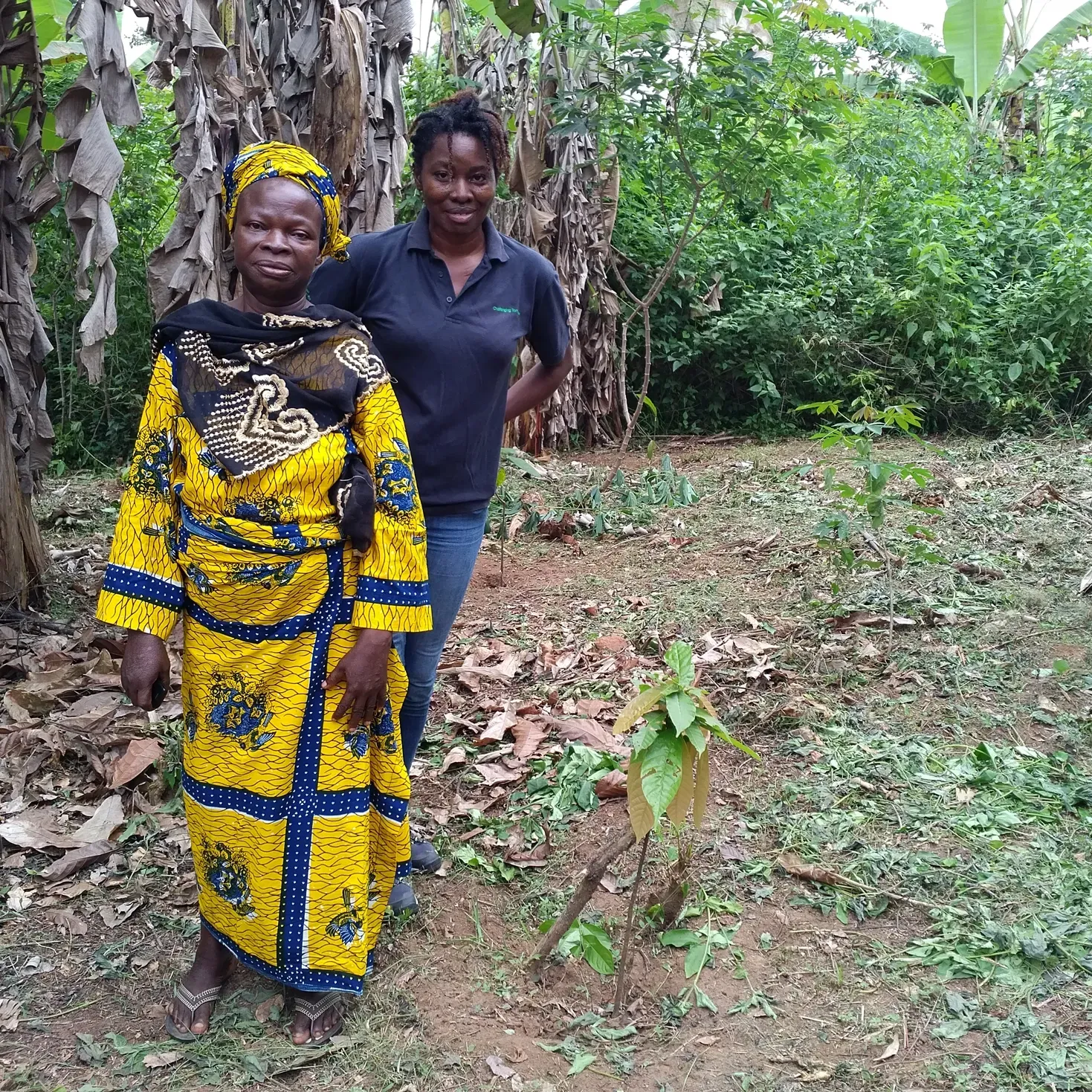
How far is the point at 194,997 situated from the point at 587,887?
941mm

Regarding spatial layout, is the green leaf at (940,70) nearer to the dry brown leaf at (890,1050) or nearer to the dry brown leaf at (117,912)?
the dry brown leaf at (890,1050)

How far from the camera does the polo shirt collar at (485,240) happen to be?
8.11ft

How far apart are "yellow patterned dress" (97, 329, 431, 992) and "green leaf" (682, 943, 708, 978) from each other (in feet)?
2.60

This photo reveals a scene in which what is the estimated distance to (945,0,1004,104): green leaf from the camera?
11.2 meters

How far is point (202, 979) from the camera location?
2.40m

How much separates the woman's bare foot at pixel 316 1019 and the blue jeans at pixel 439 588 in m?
0.73

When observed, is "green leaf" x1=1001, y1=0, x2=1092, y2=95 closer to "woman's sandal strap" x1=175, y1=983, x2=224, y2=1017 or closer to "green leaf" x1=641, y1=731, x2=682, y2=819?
"green leaf" x1=641, y1=731, x2=682, y2=819

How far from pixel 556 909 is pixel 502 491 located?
3.89 meters

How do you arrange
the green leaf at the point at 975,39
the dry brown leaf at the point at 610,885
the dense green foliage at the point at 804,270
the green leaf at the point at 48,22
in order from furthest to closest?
the green leaf at the point at 975,39 < the dense green foliage at the point at 804,270 < the green leaf at the point at 48,22 < the dry brown leaf at the point at 610,885

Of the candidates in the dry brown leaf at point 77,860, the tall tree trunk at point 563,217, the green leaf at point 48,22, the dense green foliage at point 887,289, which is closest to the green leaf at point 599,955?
the dry brown leaf at point 77,860

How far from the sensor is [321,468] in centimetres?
219

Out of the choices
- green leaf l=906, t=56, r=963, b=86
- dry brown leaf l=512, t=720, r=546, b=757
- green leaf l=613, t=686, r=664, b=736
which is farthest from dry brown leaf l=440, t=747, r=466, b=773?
green leaf l=906, t=56, r=963, b=86

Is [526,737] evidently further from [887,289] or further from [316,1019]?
[887,289]

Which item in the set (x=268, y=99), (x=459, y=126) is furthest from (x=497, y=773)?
(x=268, y=99)
